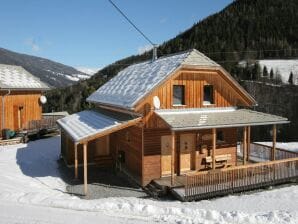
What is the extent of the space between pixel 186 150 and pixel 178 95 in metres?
2.80

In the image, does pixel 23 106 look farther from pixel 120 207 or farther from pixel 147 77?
pixel 120 207

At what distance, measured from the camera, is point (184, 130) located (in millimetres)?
17156

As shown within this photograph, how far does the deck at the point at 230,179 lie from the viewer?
14602mm

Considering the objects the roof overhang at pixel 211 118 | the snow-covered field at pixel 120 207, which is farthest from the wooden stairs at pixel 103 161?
the roof overhang at pixel 211 118

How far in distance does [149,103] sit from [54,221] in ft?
24.5

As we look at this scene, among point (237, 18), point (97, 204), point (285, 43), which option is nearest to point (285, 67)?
point (285, 43)

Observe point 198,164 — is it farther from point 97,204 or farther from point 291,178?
point 97,204

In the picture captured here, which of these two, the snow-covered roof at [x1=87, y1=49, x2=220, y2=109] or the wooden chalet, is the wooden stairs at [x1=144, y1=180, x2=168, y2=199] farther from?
the snow-covered roof at [x1=87, y1=49, x2=220, y2=109]

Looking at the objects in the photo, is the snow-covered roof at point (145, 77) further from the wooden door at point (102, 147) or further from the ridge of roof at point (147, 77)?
the wooden door at point (102, 147)

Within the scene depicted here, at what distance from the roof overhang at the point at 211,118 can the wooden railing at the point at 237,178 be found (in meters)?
1.99

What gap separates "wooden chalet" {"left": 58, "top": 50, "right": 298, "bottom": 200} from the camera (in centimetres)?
1549

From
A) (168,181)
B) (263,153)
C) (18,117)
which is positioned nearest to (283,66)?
(263,153)

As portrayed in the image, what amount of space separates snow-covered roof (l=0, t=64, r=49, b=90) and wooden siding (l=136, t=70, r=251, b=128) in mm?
15733

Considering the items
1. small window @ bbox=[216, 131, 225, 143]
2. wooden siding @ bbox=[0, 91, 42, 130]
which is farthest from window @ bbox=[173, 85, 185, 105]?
wooden siding @ bbox=[0, 91, 42, 130]
